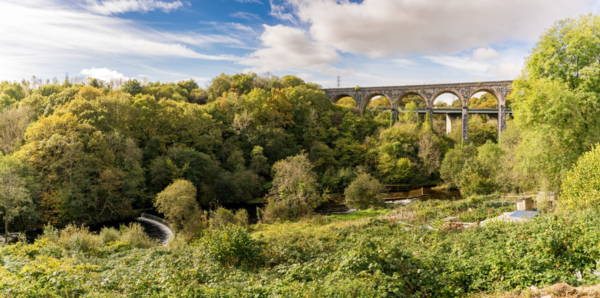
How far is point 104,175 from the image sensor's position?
21.7 metres

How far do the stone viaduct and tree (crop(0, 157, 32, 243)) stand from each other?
39873mm

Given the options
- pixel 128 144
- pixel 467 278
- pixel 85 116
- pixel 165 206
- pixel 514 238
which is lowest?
pixel 165 206

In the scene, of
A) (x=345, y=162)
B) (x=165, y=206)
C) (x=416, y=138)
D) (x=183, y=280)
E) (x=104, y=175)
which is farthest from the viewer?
(x=416, y=138)

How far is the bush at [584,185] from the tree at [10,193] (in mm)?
24506

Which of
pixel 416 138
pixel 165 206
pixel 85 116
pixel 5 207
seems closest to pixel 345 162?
pixel 416 138

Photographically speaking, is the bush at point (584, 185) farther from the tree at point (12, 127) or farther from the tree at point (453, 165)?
the tree at point (12, 127)

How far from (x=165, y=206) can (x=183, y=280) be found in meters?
13.4

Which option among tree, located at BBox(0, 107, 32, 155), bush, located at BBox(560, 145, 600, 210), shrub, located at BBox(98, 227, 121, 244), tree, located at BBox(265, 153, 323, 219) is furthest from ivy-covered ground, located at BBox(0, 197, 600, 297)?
tree, located at BBox(0, 107, 32, 155)

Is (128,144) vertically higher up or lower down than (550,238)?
higher up

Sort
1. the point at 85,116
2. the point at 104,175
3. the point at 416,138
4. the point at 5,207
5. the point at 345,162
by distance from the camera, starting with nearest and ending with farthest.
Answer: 1. the point at 5,207
2. the point at 104,175
3. the point at 85,116
4. the point at 345,162
5. the point at 416,138

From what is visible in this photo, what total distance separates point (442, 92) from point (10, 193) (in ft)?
149

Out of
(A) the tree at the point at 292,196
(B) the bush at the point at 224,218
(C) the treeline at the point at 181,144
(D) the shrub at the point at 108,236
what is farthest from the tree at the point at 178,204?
(C) the treeline at the point at 181,144

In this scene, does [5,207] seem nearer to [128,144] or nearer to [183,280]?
[128,144]

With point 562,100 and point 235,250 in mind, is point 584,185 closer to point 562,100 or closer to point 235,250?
point 562,100
